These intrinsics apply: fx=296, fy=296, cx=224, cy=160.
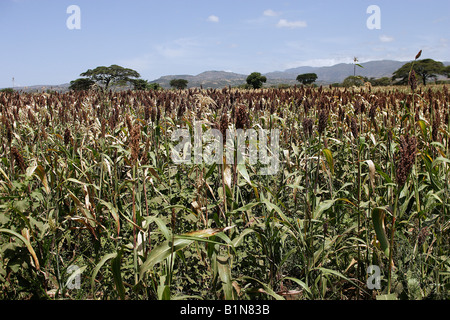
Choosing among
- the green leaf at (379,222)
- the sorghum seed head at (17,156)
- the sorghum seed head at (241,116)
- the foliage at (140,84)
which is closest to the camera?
the green leaf at (379,222)

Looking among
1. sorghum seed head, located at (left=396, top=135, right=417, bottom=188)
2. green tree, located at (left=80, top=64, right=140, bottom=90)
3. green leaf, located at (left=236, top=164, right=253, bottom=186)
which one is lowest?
green leaf, located at (left=236, top=164, right=253, bottom=186)

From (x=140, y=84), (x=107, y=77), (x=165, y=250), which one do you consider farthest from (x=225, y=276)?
(x=140, y=84)

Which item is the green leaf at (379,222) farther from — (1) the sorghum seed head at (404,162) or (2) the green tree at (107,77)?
(2) the green tree at (107,77)

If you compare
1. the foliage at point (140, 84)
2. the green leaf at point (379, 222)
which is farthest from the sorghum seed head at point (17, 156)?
the foliage at point (140, 84)

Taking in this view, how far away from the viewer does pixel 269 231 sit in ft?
7.28

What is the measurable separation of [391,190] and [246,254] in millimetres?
1409

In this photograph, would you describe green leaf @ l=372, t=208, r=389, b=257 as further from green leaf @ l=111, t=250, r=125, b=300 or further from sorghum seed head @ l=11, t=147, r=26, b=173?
sorghum seed head @ l=11, t=147, r=26, b=173

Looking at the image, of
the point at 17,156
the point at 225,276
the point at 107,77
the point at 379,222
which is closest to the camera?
the point at 379,222

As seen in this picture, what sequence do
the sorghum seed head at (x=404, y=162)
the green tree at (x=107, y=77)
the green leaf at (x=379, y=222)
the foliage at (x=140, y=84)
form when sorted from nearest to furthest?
the sorghum seed head at (x=404, y=162) → the green leaf at (x=379, y=222) → the green tree at (x=107, y=77) → the foliage at (x=140, y=84)

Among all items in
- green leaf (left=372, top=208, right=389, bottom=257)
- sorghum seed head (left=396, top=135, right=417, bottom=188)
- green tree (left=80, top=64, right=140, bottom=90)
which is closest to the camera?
sorghum seed head (left=396, top=135, right=417, bottom=188)

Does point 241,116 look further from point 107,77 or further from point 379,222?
point 107,77

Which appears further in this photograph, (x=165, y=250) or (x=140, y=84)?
(x=140, y=84)

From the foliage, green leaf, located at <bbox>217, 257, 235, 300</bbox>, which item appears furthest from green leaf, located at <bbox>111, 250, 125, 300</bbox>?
the foliage

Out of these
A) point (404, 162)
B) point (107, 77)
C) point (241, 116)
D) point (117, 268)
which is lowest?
point (117, 268)
